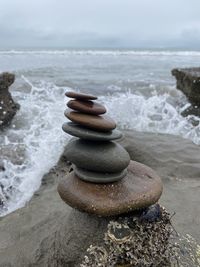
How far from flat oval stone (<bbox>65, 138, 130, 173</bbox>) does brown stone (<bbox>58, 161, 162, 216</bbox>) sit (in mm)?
131

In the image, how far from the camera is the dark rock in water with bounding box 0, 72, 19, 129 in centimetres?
747

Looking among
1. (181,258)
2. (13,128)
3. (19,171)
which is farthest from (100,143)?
(13,128)

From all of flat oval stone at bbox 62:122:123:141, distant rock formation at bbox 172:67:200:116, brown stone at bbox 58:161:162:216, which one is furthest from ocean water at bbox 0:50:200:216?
flat oval stone at bbox 62:122:123:141

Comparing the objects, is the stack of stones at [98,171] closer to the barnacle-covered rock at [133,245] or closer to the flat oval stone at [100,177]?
the flat oval stone at [100,177]

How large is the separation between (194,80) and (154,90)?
3.47 m

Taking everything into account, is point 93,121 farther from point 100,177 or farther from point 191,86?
point 191,86

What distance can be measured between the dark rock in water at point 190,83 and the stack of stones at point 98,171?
20.5 ft

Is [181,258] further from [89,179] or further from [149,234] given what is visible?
[89,179]

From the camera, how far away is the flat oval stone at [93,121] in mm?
2903

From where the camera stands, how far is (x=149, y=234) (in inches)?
113

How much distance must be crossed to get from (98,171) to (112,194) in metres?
0.19

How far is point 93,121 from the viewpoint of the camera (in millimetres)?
2904

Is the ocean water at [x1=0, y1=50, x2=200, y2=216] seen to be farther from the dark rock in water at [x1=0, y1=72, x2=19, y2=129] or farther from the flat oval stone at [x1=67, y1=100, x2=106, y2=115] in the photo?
the flat oval stone at [x1=67, y1=100, x2=106, y2=115]

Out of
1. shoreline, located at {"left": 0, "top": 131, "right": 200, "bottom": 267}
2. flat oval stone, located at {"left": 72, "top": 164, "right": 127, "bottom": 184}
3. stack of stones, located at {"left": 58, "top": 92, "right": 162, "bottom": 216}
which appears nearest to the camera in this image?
stack of stones, located at {"left": 58, "top": 92, "right": 162, "bottom": 216}
